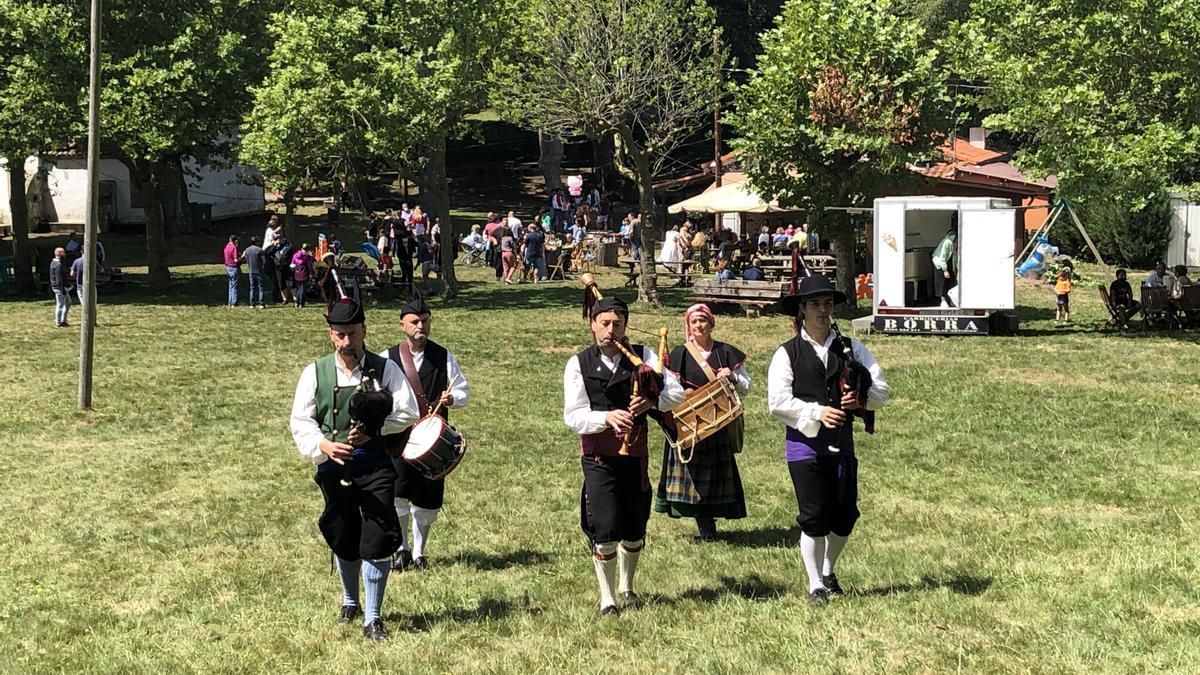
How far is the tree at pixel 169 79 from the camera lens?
2723 cm

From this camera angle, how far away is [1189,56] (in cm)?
2202

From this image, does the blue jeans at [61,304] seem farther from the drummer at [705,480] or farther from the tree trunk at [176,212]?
the drummer at [705,480]

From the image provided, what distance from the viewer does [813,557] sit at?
753 centimetres

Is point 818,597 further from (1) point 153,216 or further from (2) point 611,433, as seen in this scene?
(1) point 153,216

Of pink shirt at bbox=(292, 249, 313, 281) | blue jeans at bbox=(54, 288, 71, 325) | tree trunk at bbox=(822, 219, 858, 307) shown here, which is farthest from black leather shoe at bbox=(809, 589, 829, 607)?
pink shirt at bbox=(292, 249, 313, 281)

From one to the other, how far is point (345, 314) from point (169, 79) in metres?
22.9

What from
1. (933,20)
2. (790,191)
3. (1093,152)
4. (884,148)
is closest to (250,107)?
(790,191)

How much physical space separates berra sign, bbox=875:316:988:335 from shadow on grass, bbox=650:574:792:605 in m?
16.0

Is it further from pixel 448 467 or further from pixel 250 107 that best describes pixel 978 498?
pixel 250 107

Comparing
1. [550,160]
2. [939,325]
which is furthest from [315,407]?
[550,160]

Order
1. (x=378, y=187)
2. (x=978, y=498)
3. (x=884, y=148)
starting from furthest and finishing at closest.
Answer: (x=378, y=187) < (x=884, y=148) < (x=978, y=498)

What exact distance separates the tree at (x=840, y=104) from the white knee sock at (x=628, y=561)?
19.0 m

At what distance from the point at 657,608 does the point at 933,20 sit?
53.4 meters

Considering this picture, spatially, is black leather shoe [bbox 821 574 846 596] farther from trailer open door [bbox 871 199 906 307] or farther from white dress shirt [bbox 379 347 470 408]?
trailer open door [bbox 871 199 906 307]
